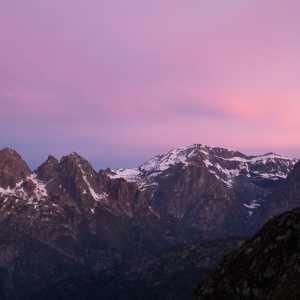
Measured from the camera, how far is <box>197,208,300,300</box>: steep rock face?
271 ft

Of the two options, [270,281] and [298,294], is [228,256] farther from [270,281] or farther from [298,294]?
[298,294]

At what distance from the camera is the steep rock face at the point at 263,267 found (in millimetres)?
82750

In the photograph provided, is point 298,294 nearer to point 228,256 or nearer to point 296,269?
point 296,269

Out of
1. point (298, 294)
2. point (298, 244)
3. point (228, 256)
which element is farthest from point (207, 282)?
point (298, 294)

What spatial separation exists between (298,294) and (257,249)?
55.4 ft

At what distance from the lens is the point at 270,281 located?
83500mm

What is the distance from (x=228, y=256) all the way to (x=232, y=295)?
9.26m

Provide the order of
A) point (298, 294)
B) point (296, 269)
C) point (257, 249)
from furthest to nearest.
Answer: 1. point (257, 249)
2. point (296, 269)
3. point (298, 294)

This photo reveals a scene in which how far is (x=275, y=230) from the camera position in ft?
297

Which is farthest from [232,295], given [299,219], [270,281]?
[299,219]

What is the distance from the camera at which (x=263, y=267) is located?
86.1m

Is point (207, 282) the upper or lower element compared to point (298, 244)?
lower

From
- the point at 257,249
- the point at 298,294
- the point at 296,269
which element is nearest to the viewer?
the point at 298,294

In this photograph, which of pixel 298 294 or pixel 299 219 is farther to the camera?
pixel 299 219
